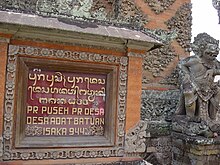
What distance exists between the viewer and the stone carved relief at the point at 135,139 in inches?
108

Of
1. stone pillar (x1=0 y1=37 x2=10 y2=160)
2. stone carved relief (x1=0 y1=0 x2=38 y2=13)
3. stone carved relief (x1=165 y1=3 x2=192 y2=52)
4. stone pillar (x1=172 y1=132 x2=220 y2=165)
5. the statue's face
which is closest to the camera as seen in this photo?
stone pillar (x1=0 y1=37 x2=10 y2=160)

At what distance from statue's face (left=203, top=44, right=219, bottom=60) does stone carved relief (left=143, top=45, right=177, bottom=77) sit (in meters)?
1.43

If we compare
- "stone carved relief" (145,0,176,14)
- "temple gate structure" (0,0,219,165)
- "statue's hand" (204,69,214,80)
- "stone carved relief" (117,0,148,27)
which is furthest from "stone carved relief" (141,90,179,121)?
"temple gate structure" (0,0,219,165)

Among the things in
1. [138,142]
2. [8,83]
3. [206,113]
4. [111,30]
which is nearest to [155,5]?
[206,113]

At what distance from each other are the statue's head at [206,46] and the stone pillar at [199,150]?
1757 millimetres

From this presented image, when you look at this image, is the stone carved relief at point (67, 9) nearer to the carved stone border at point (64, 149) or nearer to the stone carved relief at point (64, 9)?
the stone carved relief at point (64, 9)

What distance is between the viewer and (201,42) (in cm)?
542

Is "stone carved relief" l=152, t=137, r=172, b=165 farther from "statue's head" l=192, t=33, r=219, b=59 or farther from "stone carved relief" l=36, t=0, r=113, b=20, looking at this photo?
"stone carved relief" l=36, t=0, r=113, b=20

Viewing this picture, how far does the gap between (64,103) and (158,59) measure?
4.38 m

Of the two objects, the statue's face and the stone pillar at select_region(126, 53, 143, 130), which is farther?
the statue's face

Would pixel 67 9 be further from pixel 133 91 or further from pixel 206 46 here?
pixel 206 46

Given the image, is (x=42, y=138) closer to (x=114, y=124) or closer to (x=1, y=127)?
(x=1, y=127)

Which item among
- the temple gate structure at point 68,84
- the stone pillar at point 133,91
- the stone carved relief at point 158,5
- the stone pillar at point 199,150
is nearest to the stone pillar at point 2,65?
the temple gate structure at point 68,84

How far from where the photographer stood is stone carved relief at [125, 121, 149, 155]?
2736mm
